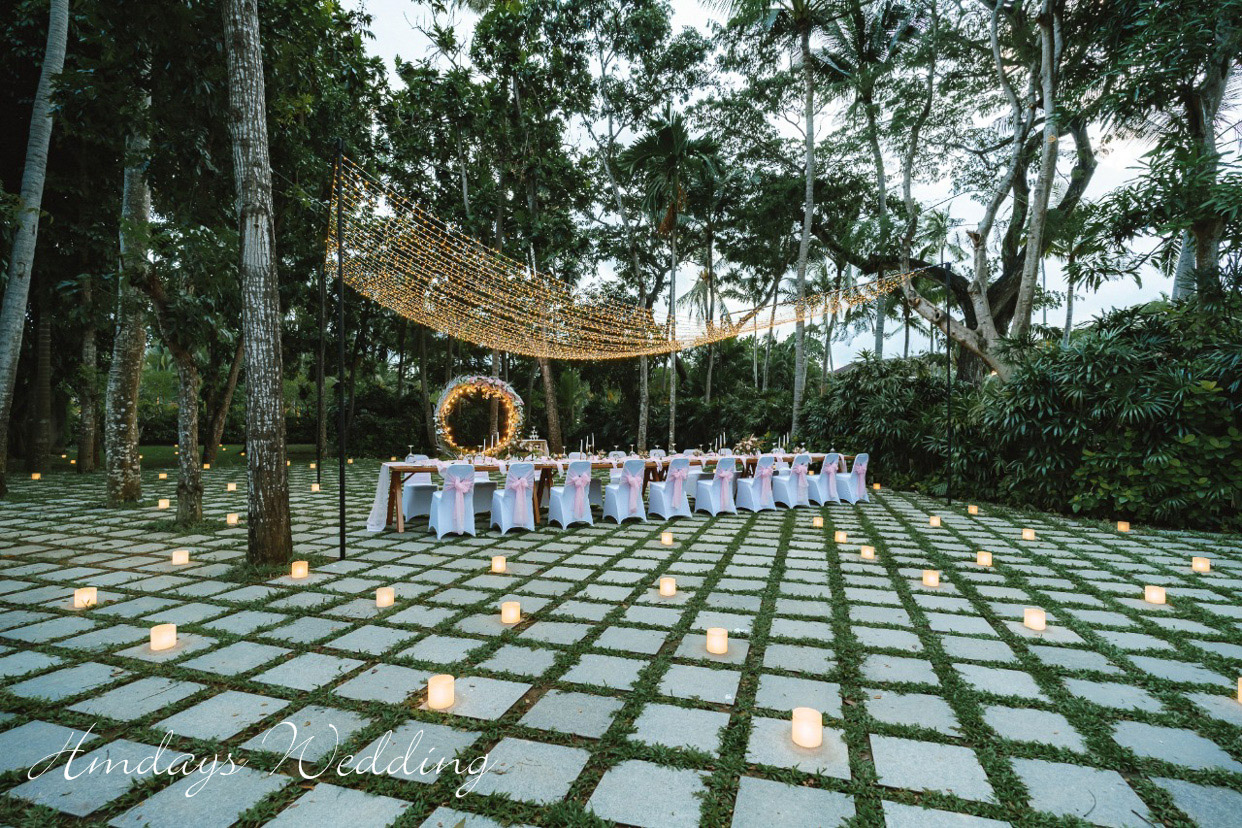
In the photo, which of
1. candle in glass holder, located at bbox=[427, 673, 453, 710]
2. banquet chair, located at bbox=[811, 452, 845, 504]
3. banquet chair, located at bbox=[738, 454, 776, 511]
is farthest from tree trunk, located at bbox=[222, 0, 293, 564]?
banquet chair, located at bbox=[811, 452, 845, 504]

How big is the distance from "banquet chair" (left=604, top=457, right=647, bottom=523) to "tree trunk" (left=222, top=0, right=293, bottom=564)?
3307mm

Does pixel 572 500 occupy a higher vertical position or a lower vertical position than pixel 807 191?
lower

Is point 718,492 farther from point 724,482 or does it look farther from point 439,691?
point 439,691

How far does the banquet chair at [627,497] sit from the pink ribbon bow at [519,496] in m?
1.05

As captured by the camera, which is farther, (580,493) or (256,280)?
(580,493)

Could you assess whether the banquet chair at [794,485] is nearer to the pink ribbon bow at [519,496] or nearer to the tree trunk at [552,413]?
the pink ribbon bow at [519,496]

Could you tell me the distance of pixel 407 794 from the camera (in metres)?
1.66

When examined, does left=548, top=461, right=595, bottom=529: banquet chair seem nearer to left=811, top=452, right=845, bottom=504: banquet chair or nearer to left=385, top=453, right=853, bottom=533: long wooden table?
left=385, top=453, right=853, bottom=533: long wooden table

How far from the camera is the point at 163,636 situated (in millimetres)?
2678

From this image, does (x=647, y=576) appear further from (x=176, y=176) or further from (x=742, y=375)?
(x=742, y=375)

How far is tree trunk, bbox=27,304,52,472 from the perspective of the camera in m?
9.18

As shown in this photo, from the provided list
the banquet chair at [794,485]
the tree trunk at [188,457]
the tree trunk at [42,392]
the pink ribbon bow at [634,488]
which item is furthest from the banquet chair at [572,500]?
the tree trunk at [42,392]

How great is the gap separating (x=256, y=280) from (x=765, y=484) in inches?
235

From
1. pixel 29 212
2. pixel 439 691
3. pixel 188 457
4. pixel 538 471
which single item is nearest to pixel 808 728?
pixel 439 691
